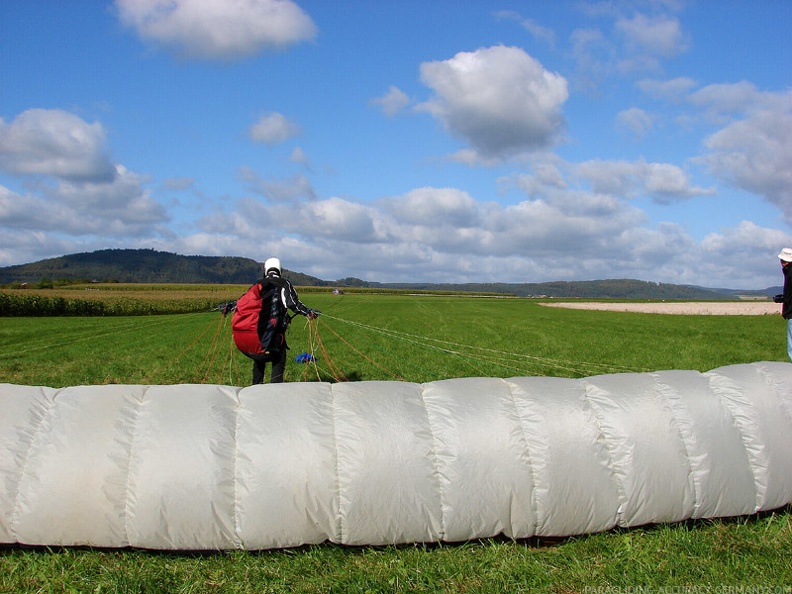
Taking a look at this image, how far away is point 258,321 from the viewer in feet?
20.6

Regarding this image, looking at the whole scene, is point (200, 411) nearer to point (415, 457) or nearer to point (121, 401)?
point (121, 401)

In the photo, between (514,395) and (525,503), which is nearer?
(525,503)

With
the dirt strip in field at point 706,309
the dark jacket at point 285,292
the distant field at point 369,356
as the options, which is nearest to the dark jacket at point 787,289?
the distant field at point 369,356

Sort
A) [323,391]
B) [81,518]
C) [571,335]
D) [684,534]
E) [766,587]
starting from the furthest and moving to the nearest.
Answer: [571,335]
[323,391]
[684,534]
[81,518]
[766,587]

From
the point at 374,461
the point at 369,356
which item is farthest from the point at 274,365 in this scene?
the point at 369,356

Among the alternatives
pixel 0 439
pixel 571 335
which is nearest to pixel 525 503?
pixel 0 439

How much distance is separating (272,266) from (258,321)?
66 cm

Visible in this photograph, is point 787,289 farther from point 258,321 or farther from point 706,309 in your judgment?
point 706,309

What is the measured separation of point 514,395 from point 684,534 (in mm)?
1493

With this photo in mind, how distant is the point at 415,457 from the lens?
3904mm

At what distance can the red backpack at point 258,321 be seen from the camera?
626cm

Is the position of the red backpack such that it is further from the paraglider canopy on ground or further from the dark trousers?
the paraglider canopy on ground

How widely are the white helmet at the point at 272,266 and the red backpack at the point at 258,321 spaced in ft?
0.75

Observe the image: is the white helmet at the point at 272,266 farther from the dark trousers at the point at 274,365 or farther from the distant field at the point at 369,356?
the distant field at the point at 369,356
